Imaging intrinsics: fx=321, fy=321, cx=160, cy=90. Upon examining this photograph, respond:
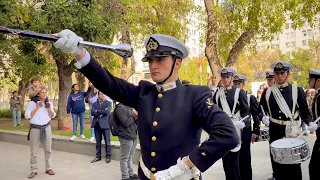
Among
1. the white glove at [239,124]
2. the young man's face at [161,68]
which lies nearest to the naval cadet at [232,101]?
the white glove at [239,124]

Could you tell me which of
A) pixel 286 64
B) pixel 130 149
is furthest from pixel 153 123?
pixel 130 149

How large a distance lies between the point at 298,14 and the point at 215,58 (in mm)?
2637

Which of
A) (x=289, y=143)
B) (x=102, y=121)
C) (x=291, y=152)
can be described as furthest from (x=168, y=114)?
(x=102, y=121)

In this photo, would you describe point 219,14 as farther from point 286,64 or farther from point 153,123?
point 153,123

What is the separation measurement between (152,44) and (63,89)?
10870 millimetres

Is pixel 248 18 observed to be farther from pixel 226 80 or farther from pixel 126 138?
pixel 126 138

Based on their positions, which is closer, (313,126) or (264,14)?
(313,126)

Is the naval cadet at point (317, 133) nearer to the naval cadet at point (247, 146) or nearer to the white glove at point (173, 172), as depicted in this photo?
the naval cadet at point (247, 146)

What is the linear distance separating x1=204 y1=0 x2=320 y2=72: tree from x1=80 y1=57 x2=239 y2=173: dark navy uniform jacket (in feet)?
22.2

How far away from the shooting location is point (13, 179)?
6.84 meters

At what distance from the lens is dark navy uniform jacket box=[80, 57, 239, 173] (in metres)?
2.31

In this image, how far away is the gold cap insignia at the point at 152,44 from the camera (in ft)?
8.14

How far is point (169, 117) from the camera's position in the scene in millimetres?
2389

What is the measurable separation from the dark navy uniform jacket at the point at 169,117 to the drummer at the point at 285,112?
3.32 metres
